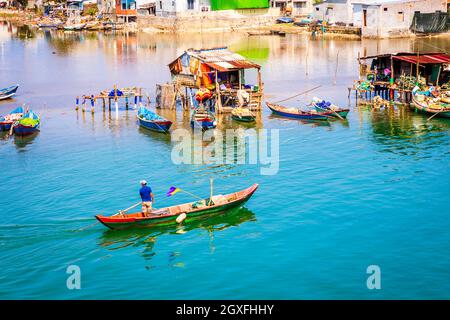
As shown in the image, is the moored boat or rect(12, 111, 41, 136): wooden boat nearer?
rect(12, 111, 41, 136): wooden boat

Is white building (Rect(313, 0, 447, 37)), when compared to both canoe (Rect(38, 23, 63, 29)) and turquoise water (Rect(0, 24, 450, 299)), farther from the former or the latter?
canoe (Rect(38, 23, 63, 29))

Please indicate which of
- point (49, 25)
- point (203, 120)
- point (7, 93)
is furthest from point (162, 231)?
point (49, 25)

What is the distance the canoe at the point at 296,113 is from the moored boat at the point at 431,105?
23.6ft

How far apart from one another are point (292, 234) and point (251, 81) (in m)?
41.9

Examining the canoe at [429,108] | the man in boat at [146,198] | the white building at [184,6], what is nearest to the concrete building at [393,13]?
the white building at [184,6]

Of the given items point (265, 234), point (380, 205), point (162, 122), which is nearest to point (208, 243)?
point (265, 234)

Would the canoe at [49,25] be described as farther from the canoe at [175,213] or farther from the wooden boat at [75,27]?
the canoe at [175,213]

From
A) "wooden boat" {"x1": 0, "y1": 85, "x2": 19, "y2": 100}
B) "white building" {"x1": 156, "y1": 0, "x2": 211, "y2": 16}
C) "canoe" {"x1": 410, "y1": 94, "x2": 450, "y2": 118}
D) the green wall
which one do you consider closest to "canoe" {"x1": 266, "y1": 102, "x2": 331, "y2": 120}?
"canoe" {"x1": 410, "y1": 94, "x2": 450, "y2": 118}

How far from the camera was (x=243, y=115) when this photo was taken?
1912 inches

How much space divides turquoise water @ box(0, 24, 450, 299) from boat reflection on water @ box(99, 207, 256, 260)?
9 centimetres

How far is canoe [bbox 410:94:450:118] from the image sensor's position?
47062 millimetres

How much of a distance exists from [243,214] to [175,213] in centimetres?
384

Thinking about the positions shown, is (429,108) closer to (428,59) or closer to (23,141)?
(428,59)

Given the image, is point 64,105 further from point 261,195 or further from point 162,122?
point 261,195
